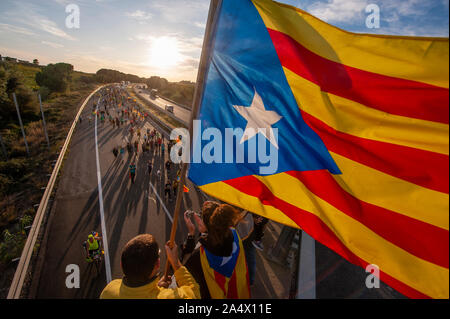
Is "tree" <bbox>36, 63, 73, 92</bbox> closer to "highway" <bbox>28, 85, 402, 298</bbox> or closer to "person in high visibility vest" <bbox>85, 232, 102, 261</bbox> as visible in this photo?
"highway" <bbox>28, 85, 402, 298</bbox>

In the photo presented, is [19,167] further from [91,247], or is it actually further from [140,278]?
[140,278]

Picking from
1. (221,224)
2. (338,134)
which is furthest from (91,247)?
(338,134)

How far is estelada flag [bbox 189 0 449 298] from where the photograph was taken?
2178mm

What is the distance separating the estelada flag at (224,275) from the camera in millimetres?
3113

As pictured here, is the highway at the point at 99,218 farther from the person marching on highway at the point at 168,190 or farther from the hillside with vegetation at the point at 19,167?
the hillside with vegetation at the point at 19,167

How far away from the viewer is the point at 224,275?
3123 millimetres

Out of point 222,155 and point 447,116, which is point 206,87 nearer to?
point 222,155

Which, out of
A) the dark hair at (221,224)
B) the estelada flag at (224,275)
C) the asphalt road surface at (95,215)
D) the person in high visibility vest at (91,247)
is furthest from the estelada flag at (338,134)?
the asphalt road surface at (95,215)

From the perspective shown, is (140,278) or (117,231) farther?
(117,231)

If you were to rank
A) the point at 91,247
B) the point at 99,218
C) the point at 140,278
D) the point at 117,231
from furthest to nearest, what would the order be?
1. the point at 99,218
2. the point at 117,231
3. the point at 91,247
4. the point at 140,278

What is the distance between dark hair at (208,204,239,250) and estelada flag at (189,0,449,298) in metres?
0.47

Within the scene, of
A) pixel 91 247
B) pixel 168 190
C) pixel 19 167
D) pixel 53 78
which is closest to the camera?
pixel 91 247

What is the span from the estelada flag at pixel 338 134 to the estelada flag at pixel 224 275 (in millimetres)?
903

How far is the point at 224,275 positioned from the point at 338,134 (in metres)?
2.50
